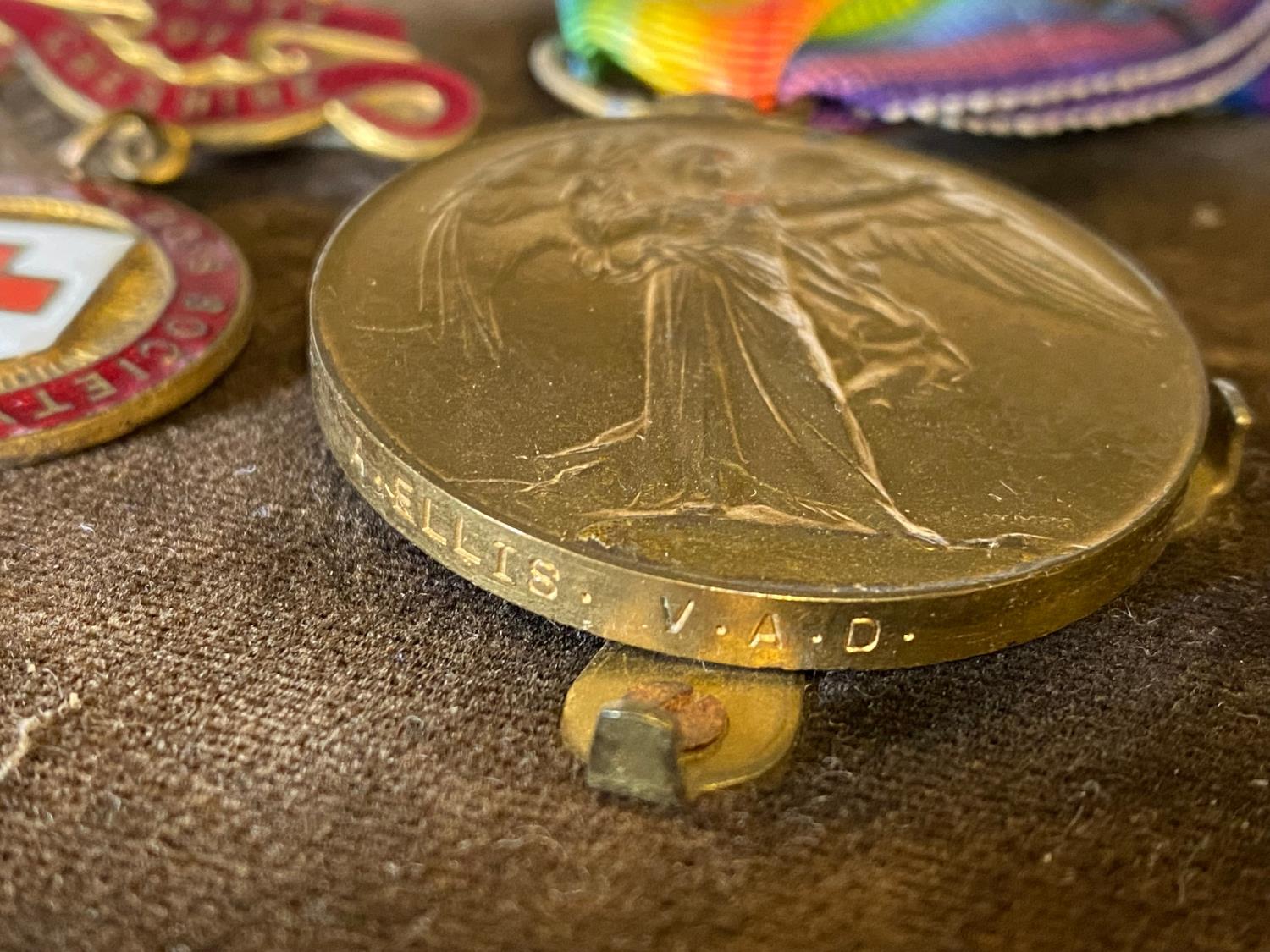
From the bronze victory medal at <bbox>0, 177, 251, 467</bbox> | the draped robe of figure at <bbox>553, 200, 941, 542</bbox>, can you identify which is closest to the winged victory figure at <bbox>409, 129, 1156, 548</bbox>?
the draped robe of figure at <bbox>553, 200, 941, 542</bbox>

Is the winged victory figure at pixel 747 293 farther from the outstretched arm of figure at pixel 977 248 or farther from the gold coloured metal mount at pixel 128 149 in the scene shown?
the gold coloured metal mount at pixel 128 149

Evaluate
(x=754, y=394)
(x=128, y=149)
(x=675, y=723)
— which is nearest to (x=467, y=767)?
(x=675, y=723)

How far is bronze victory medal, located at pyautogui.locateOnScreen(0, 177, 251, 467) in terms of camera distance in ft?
2.05

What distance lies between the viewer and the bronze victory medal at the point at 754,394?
0.51 meters

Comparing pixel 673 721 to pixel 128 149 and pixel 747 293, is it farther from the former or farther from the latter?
pixel 128 149

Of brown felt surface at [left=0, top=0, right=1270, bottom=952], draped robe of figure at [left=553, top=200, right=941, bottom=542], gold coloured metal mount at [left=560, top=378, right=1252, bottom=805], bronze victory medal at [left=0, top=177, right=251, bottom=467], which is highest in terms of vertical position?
draped robe of figure at [left=553, top=200, right=941, bottom=542]

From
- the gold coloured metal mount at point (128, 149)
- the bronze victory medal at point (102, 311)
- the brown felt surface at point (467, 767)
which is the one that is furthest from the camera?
the gold coloured metal mount at point (128, 149)

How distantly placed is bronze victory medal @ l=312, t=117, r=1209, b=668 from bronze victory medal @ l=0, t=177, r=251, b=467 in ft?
0.30

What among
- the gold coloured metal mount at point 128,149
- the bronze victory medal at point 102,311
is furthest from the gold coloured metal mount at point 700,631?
the gold coloured metal mount at point 128,149

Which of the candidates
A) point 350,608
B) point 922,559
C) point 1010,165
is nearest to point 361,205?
point 350,608

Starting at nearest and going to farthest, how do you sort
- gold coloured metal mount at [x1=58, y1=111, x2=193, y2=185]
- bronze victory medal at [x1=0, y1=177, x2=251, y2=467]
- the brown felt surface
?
the brown felt surface → bronze victory medal at [x1=0, y1=177, x2=251, y2=467] → gold coloured metal mount at [x1=58, y1=111, x2=193, y2=185]

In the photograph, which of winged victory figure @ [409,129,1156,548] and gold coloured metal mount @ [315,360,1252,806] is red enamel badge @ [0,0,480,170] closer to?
winged victory figure @ [409,129,1156,548]

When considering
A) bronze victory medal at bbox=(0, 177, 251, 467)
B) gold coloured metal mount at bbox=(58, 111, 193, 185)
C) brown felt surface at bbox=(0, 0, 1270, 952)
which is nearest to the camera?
brown felt surface at bbox=(0, 0, 1270, 952)

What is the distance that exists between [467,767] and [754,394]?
0.22 metres
